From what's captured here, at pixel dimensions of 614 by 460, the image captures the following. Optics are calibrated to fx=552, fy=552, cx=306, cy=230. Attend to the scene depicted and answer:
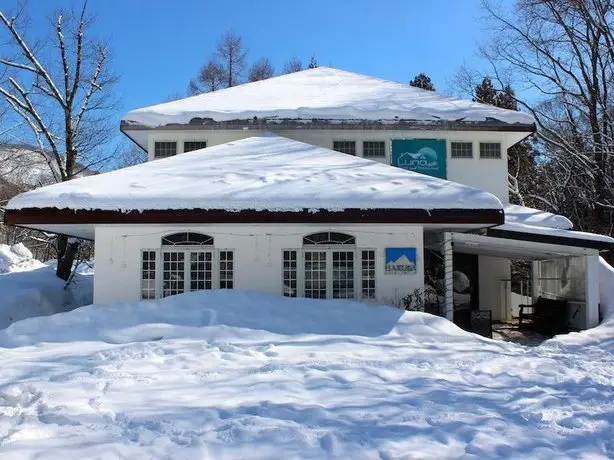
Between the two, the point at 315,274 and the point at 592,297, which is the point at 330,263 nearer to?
the point at 315,274

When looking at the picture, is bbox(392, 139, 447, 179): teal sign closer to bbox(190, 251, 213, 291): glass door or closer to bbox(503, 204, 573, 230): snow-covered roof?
bbox(503, 204, 573, 230): snow-covered roof

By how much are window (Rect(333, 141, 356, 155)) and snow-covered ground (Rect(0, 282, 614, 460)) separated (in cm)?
652

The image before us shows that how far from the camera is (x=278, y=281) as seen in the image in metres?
12.1

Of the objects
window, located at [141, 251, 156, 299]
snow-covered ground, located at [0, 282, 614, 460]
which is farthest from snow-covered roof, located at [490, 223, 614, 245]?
window, located at [141, 251, 156, 299]

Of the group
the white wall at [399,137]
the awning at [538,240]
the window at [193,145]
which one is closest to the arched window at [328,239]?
the awning at [538,240]

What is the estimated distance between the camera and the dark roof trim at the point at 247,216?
10750 millimetres

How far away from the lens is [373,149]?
16.2 metres

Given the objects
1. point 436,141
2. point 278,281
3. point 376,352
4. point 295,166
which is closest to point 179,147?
point 295,166

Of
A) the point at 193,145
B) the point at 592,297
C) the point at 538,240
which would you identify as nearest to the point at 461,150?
the point at 538,240

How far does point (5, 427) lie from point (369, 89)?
16424 millimetres

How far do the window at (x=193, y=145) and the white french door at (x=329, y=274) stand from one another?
19.2ft

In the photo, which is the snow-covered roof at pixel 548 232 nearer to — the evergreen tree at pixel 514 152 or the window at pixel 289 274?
the window at pixel 289 274

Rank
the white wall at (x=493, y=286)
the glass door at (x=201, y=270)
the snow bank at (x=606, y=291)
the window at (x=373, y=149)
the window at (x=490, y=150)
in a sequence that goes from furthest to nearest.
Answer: the white wall at (x=493, y=286) → the window at (x=490, y=150) → the window at (x=373, y=149) → the snow bank at (x=606, y=291) → the glass door at (x=201, y=270)

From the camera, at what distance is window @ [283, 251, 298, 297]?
40.0 feet
